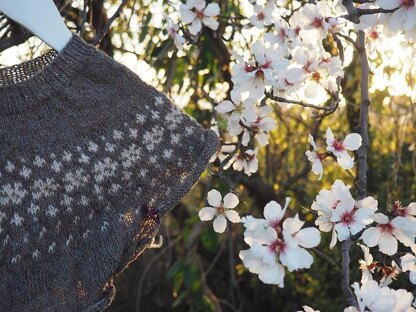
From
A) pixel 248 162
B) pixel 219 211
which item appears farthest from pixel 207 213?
pixel 248 162

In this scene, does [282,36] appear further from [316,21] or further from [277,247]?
[277,247]

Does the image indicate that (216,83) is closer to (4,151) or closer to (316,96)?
(316,96)

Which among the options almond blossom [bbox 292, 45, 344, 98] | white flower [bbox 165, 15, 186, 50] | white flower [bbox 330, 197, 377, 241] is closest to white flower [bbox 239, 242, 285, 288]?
white flower [bbox 330, 197, 377, 241]

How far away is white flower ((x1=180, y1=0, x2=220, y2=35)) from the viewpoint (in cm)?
110

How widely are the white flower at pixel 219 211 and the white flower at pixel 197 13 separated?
0.93ft

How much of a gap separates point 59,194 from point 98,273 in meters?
0.10

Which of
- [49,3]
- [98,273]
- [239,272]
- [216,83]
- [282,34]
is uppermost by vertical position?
[49,3]

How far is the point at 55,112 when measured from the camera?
A: 83 centimetres

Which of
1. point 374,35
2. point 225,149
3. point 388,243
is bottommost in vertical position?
point 225,149

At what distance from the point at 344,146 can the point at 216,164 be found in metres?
0.60

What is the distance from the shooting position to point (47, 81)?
834 millimetres

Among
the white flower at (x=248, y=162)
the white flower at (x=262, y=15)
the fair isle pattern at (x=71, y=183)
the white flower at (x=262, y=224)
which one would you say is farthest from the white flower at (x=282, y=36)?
the white flower at (x=262, y=224)

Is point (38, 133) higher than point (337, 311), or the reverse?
point (38, 133)

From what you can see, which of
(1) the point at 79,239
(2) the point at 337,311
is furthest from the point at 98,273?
(2) the point at 337,311
